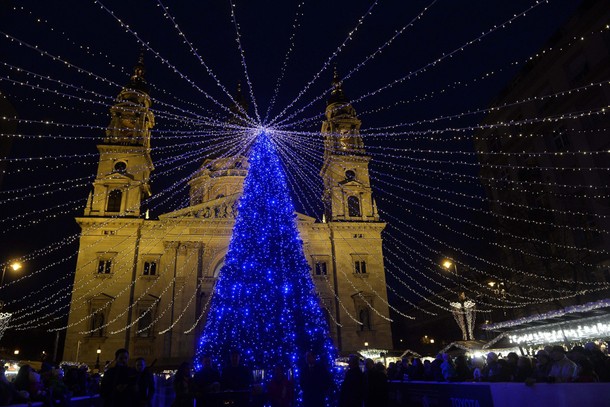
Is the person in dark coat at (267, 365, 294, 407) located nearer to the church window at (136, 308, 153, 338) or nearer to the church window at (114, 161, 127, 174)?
the church window at (136, 308, 153, 338)

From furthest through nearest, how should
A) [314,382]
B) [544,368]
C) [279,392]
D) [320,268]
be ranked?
1. [320,268]
2. [314,382]
3. [544,368]
4. [279,392]

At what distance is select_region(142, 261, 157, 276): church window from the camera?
1344 inches

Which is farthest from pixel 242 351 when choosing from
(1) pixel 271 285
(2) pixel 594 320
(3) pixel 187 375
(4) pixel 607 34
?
(4) pixel 607 34


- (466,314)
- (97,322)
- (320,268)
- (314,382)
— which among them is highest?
(320,268)

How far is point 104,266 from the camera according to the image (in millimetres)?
33125

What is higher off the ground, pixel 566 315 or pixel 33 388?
pixel 566 315

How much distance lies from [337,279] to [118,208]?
18.1 meters

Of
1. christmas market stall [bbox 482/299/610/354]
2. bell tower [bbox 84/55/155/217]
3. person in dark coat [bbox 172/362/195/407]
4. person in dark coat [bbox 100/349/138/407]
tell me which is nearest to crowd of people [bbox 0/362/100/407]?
person in dark coat [bbox 100/349/138/407]

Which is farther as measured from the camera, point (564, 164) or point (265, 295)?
point (564, 164)

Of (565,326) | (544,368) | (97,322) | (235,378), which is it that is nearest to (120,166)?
(97,322)

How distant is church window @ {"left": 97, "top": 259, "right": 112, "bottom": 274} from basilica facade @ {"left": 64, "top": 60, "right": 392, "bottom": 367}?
0.25 feet

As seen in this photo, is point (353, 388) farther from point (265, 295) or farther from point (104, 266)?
point (104, 266)

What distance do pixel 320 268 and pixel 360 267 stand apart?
3.23 metres

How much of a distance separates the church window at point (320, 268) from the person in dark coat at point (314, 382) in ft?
89.6
